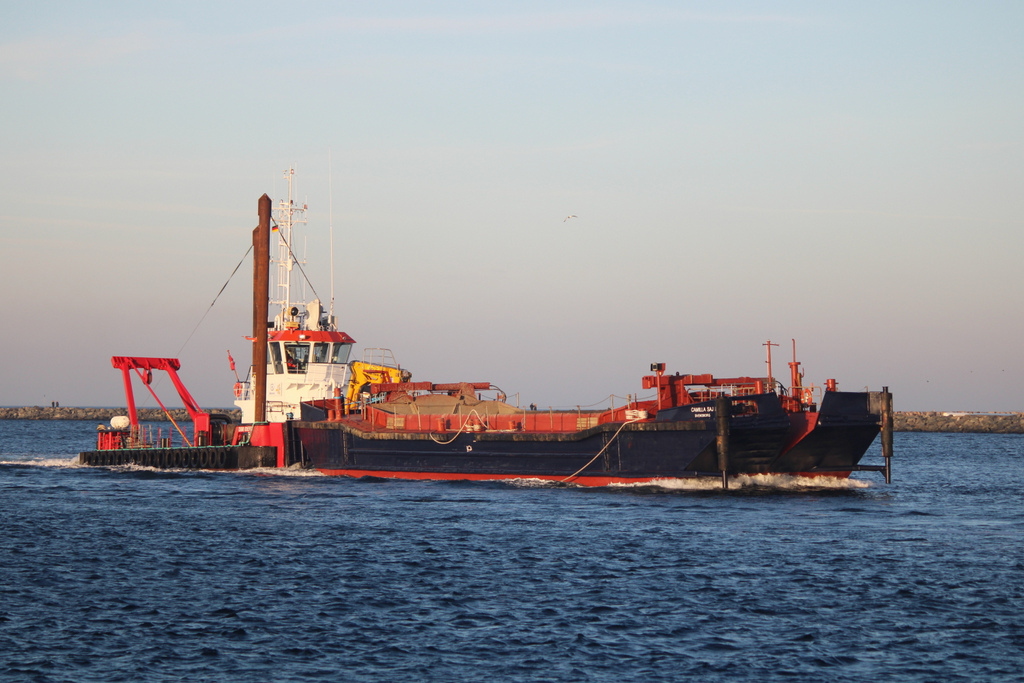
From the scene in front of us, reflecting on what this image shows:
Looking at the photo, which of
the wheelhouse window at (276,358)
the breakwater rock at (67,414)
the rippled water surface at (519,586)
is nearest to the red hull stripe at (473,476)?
the rippled water surface at (519,586)

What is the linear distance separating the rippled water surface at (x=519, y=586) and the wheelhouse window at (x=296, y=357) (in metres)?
11.3

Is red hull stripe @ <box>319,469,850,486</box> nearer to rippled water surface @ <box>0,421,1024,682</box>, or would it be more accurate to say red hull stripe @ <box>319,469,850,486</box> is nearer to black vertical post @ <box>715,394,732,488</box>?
rippled water surface @ <box>0,421,1024,682</box>

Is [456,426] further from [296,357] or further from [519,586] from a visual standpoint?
[519,586]

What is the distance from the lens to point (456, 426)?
34.5 metres

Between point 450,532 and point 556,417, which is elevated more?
point 556,417

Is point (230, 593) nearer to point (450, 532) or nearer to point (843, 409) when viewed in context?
point (450, 532)

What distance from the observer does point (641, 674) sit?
513 inches

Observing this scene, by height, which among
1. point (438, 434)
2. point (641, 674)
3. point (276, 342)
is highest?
point (276, 342)

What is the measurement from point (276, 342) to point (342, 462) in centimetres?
754

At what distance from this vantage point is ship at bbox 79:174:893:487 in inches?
1172

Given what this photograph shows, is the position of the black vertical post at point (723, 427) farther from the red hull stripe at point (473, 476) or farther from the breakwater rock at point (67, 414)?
the breakwater rock at point (67, 414)

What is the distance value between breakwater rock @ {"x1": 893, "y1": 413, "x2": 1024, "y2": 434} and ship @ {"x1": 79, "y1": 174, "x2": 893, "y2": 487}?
79.0 metres

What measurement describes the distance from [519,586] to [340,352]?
2580cm

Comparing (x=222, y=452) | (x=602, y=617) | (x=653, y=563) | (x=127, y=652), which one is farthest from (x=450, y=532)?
(x=222, y=452)
